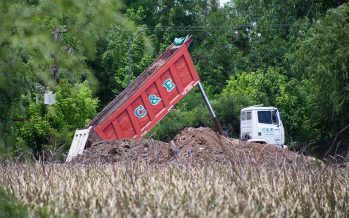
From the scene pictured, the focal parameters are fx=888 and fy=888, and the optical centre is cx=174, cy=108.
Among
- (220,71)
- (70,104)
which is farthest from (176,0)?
(70,104)

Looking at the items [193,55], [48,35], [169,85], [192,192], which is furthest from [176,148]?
[193,55]

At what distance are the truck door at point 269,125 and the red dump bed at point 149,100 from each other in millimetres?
9322

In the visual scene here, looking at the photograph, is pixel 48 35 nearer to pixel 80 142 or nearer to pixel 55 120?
pixel 80 142

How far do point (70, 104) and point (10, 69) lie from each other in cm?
2601

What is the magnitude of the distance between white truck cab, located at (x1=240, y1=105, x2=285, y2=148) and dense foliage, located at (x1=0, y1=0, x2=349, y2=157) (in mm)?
2102

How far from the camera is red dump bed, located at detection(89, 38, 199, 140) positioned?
22.0m

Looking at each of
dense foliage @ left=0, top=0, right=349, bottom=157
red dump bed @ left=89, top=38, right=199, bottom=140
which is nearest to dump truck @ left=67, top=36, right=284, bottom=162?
red dump bed @ left=89, top=38, right=199, bottom=140

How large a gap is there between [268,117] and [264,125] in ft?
1.15

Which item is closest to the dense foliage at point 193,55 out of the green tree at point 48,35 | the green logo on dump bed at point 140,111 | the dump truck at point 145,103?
the green tree at point 48,35

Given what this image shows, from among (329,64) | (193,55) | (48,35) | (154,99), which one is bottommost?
(48,35)

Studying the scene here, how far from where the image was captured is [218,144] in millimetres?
19219

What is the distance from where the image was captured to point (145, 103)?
22312 mm

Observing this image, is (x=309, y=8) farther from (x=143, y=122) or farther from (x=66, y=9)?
(x=66, y=9)

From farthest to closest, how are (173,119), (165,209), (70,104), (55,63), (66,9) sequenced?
(173,119), (70,104), (165,209), (55,63), (66,9)
